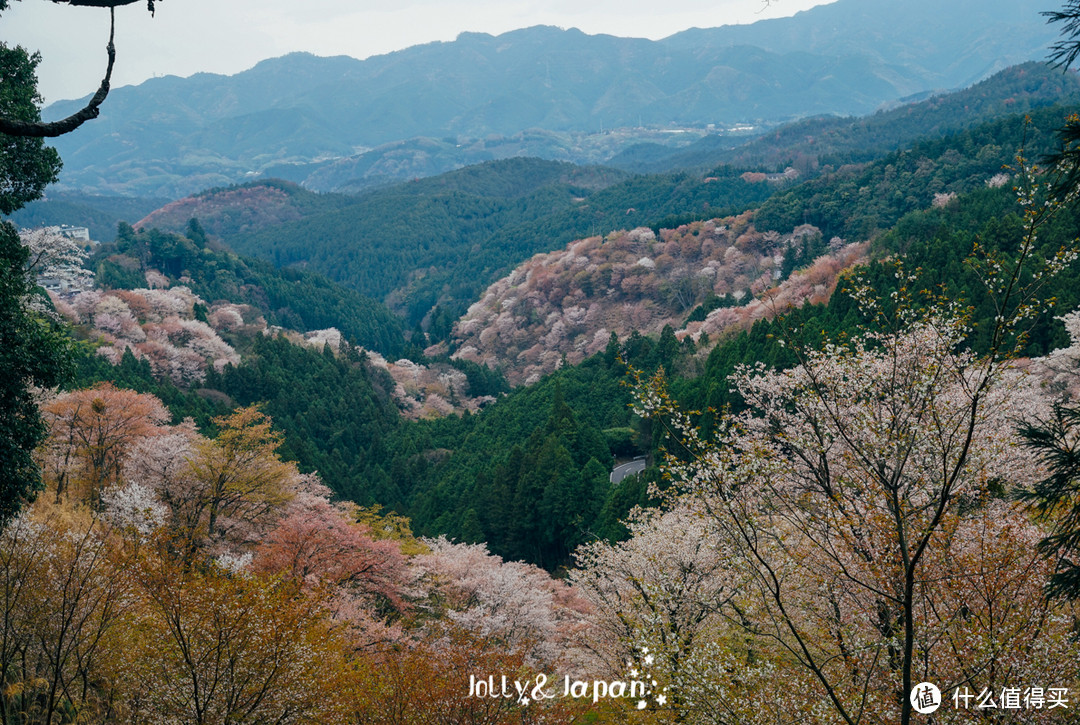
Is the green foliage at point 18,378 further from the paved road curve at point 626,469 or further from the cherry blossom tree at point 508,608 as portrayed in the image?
the paved road curve at point 626,469

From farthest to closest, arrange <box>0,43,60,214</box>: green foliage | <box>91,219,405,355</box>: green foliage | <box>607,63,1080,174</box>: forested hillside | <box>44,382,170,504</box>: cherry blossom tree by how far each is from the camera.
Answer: <box>607,63,1080,174</box>: forested hillside < <box>91,219,405,355</box>: green foliage < <box>44,382,170,504</box>: cherry blossom tree < <box>0,43,60,214</box>: green foliage

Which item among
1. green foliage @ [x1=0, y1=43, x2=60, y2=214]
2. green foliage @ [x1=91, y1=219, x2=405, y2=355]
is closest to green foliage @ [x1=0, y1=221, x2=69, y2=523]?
green foliage @ [x1=0, y1=43, x2=60, y2=214]

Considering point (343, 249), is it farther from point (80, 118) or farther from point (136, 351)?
point (80, 118)

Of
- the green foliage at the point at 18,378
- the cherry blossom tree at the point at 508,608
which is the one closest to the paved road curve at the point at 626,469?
the cherry blossom tree at the point at 508,608

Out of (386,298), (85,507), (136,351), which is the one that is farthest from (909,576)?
(386,298)

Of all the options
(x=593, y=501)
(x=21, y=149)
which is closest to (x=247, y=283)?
(x=593, y=501)

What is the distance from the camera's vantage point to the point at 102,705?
530 inches

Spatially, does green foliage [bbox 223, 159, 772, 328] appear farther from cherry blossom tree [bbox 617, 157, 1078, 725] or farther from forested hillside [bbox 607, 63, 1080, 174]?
cherry blossom tree [bbox 617, 157, 1078, 725]

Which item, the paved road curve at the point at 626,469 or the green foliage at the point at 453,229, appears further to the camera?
the green foliage at the point at 453,229

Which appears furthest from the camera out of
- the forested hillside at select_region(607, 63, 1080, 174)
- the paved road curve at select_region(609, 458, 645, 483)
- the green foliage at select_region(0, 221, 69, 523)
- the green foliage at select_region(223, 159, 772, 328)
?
the green foliage at select_region(223, 159, 772, 328)

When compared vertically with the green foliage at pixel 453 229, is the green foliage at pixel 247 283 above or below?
below

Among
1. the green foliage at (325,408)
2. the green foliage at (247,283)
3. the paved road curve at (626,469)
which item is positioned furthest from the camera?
the green foliage at (247,283)

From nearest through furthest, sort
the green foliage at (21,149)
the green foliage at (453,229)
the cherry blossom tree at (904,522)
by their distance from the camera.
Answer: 1. the cherry blossom tree at (904,522)
2. the green foliage at (21,149)
3. the green foliage at (453,229)

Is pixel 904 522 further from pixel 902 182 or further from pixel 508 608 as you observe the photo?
pixel 902 182
